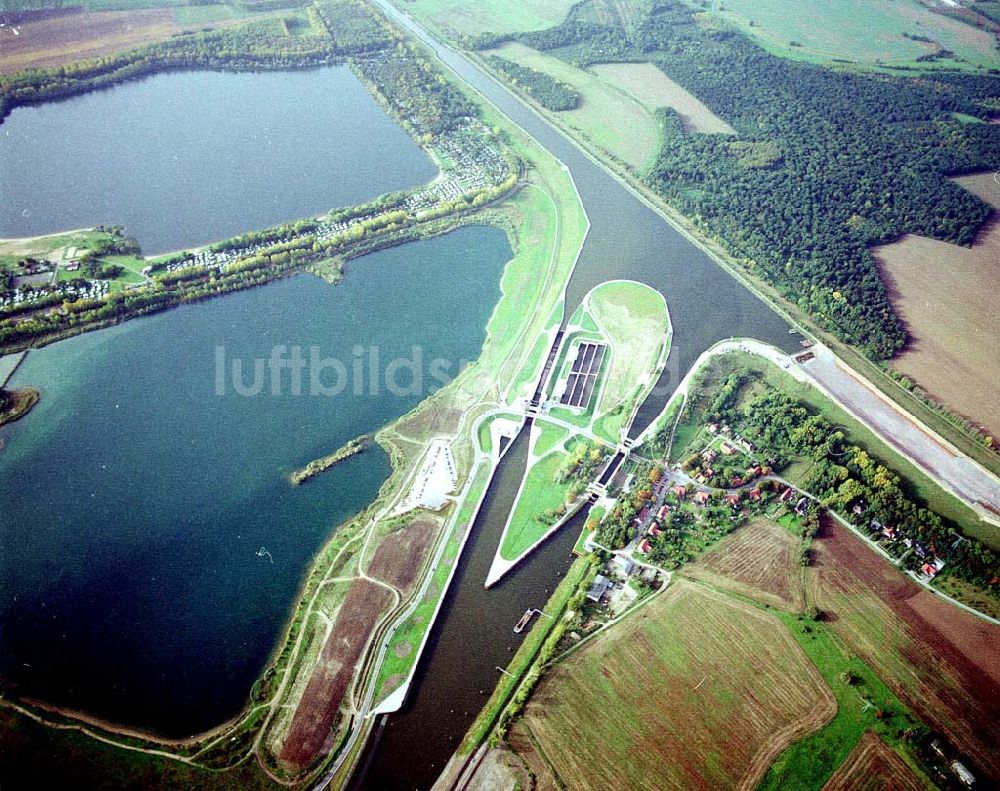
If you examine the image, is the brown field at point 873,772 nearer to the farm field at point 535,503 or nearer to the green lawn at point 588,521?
the green lawn at point 588,521

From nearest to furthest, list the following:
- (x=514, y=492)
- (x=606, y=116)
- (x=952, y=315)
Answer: (x=514, y=492), (x=952, y=315), (x=606, y=116)

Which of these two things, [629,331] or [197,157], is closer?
[629,331]

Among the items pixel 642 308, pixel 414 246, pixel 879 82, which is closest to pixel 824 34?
pixel 879 82

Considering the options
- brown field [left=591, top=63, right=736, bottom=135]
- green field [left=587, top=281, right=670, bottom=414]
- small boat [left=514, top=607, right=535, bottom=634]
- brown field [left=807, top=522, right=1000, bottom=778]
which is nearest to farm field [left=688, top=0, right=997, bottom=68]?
brown field [left=591, top=63, right=736, bottom=135]

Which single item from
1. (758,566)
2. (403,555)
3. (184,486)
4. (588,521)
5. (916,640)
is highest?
(916,640)

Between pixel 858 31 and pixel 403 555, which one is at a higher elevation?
pixel 858 31

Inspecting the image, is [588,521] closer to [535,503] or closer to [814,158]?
[535,503]

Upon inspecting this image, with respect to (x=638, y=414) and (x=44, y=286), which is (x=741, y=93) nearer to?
(x=638, y=414)

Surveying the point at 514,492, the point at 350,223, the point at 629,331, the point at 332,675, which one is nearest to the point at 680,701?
the point at 514,492
